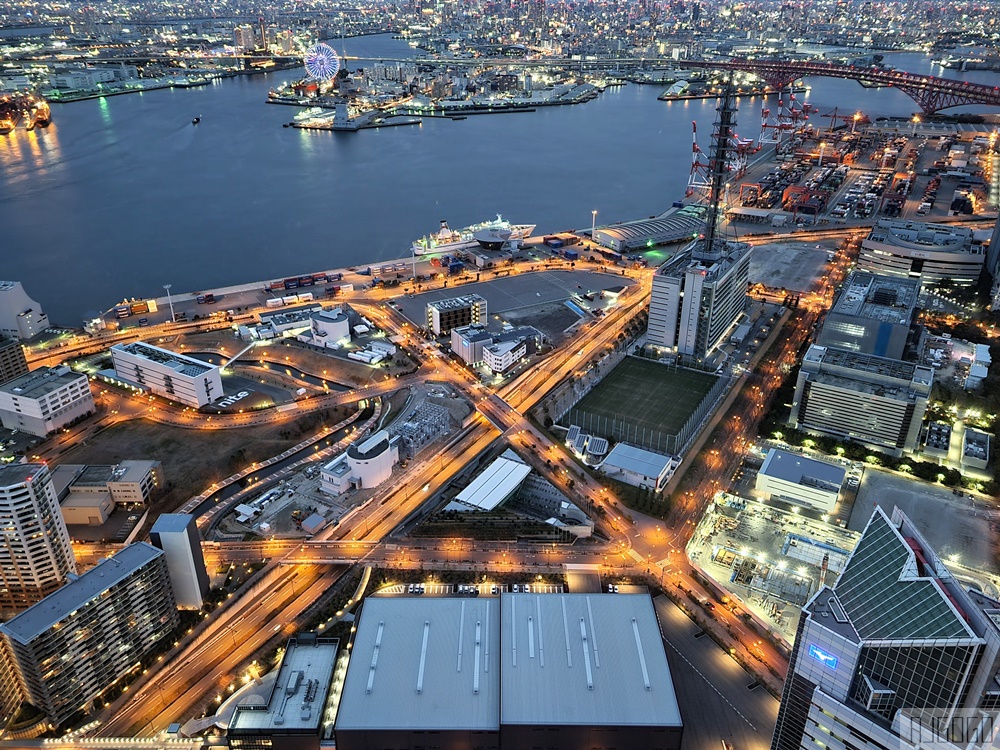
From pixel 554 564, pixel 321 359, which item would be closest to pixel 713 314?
pixel 554 564

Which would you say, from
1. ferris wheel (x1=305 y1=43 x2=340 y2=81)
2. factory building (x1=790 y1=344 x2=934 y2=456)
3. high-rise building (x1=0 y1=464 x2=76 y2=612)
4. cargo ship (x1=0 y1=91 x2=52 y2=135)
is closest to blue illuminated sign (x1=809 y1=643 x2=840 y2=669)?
factory building (x1=790 y1=344 x2=934 y2=456)

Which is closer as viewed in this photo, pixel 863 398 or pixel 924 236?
pixel 863 398

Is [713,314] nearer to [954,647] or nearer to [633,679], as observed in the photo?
[633,679]

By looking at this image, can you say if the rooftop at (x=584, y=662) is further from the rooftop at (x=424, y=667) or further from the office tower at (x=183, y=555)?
the office tower at (x=183, y=555)

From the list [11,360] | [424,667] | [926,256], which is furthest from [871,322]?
[11,360]

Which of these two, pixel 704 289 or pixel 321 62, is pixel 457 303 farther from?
pixel 321 62

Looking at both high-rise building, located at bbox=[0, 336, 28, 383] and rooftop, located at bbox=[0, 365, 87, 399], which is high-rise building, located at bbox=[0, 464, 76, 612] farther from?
high-rise building, located at bbox=[0, 336, 28, 383]
